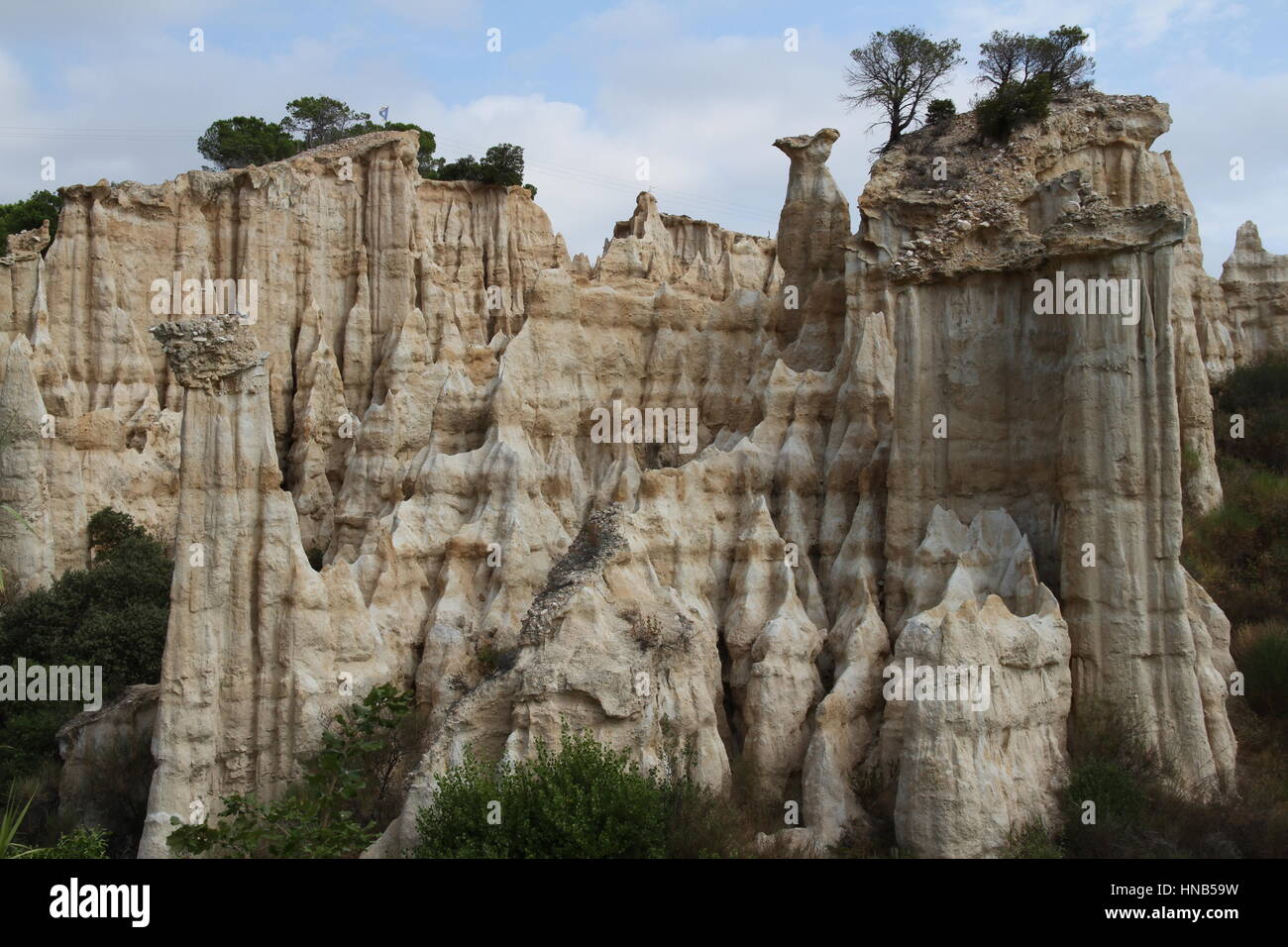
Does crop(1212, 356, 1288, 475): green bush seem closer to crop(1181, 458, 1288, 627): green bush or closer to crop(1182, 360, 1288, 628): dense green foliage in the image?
crop(1182, 360, 1288, 628): dense green foliage

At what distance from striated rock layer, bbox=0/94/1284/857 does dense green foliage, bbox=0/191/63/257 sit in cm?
1743

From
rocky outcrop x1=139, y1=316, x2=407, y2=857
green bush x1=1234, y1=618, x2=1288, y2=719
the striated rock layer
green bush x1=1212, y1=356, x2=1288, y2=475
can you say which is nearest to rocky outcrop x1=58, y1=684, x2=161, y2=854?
rocky outcrop x1=139, y1=316, x2=407, y2=857

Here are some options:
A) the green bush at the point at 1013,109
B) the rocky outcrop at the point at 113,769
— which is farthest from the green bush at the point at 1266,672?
the rocky outcrop at the point at 113,769

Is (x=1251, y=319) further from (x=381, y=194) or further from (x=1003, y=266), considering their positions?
(x=381, y=194)

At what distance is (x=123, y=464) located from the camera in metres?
37.1

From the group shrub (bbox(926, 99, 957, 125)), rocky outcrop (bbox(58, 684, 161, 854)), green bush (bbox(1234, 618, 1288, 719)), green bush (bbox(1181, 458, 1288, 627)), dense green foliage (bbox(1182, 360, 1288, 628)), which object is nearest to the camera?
green bush (bbox(1234, 618, 1288, 719))

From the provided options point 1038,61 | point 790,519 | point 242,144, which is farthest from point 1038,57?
point 242,144

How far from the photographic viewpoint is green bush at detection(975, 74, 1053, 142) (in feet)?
90.8

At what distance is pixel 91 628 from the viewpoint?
2955 cm

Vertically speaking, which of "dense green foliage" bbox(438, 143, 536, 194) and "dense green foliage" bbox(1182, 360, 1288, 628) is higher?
"dense green foliage" bbox(438, 143, 536, 194)

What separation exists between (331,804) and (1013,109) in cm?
1973

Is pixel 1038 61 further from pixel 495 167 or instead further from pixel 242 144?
pixel 242 144

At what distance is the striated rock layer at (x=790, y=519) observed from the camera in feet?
62.1
